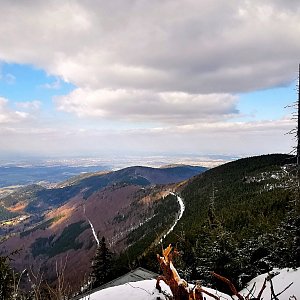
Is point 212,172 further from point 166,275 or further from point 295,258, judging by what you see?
point 166,275

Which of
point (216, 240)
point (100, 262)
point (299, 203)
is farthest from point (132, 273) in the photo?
point (100, 262)

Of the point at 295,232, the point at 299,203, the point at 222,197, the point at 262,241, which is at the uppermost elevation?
the point at 299,203

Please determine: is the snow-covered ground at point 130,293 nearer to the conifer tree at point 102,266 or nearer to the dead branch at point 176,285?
the dead branch at point 176,285

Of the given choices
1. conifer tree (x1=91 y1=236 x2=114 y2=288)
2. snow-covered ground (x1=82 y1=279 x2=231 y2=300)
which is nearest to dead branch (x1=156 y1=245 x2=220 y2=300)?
snow-covered ground (x1=82 y1=279 x2=231 y2=300)

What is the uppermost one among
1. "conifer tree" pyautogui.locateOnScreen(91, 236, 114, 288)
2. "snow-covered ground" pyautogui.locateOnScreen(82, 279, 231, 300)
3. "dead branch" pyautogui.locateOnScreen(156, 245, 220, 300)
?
"dead branch" pyautogui.locateOnScreen(156, 245, 220, 300)

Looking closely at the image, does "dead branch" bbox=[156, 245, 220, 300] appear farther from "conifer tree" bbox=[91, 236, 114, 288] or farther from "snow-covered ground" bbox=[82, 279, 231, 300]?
"conifer tree" bbox=[91, 236, 114, 288]

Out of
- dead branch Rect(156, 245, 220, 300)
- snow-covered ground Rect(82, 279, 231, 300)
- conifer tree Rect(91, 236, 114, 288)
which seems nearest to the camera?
dead branch Rect(156, 245, 220, 300)

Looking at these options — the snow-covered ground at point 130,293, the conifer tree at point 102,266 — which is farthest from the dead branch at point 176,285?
the conifer tree at point 102,266

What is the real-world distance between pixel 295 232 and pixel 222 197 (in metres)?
99.9

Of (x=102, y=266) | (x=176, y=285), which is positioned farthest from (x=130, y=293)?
(x=102, y=266)

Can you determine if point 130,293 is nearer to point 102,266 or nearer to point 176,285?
point 176,285

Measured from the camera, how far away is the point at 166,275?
6891 millimetres

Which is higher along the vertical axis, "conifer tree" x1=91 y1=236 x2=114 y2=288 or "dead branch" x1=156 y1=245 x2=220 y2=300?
"dead branch" x1=156 y1=245 x2=220 y2=300

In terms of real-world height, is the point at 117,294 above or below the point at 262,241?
above
